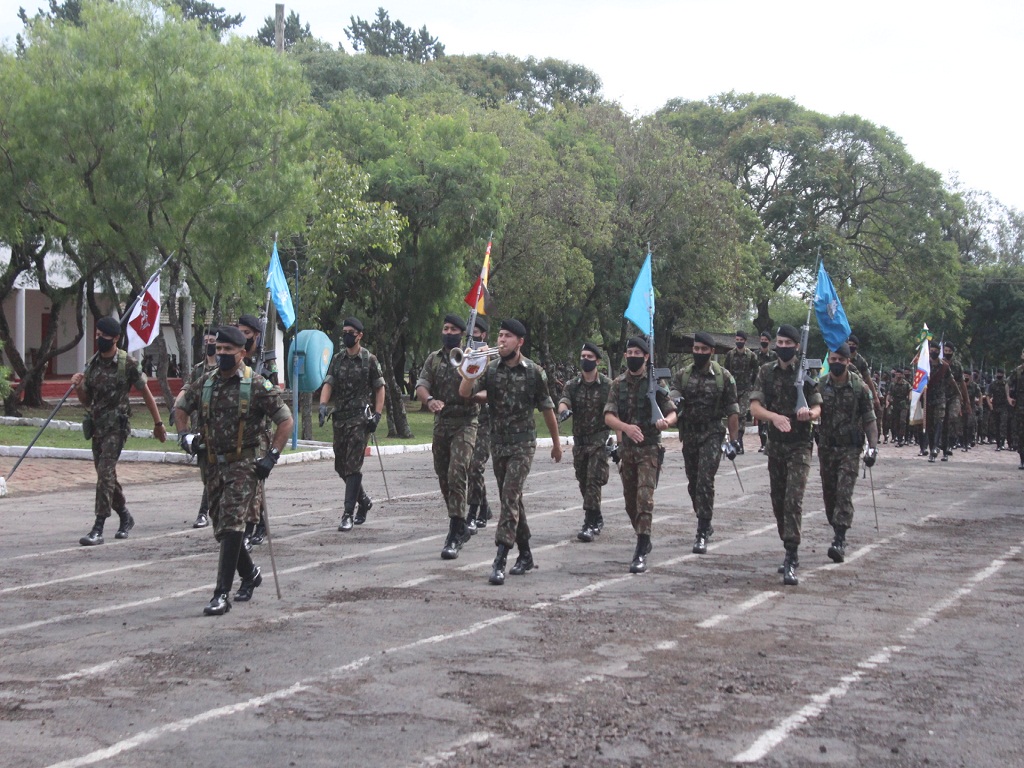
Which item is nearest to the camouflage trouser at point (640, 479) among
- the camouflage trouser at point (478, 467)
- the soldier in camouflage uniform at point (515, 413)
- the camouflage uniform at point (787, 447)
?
the soldier in camouflage uniform at point (515, 413)

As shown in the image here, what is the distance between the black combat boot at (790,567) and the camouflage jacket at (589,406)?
259cm

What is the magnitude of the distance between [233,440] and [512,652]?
8.00 feet

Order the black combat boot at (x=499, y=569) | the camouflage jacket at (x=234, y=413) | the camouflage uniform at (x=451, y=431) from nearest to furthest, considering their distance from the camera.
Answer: the camouflage jacket at (x=234, y=413), the black combat boot at (x=499, y=569), the camouflage uniform at (x=451, y=431)

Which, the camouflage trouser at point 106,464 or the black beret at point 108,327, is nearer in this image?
the black beret at point 108,327

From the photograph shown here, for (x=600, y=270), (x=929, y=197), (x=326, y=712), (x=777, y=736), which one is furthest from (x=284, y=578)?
(x=929, y=197)

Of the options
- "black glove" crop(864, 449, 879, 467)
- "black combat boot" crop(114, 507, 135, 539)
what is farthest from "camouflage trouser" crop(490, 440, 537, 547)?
"black combat boot" crop(114, 507, 135, 539)

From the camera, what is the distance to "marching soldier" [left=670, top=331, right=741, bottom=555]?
11.3m

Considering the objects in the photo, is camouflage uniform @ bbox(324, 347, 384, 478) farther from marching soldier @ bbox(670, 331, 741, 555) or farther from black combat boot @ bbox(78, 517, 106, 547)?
marching soldier @ bbox(670, 331, 741, 555)

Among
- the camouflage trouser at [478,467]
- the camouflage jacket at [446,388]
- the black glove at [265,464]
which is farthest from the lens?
the camouflage trouser at [478,467]

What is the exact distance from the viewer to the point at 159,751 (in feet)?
17.3

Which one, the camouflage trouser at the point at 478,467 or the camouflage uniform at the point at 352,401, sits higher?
the camouflage uniform at the point at 352,401

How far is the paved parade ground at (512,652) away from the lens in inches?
215

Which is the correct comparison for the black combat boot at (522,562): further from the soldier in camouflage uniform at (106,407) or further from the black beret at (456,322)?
the soldier in camouflage uniform at (106,407)

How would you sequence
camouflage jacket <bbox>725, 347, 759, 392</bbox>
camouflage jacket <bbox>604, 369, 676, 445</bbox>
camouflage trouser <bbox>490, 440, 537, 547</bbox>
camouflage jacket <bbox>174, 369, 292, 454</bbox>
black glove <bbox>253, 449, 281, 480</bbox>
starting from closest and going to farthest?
black glove <bbox>253, 449, 281, 480</bbox>, camouflage jacket <bbox>174, 369, 292, 454</bbox>, camouflage trouser <bbox>490, 440, 537, 547</bbox>, camouflage jacket <bbox>604, 369, 676, 445</bbox>, camouflage jacket <bbox>725, 347, 759, 392</bbox>
